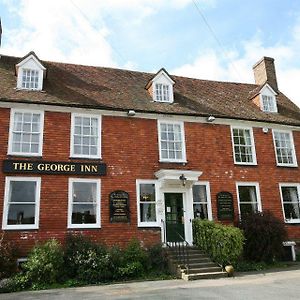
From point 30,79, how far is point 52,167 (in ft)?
14.7

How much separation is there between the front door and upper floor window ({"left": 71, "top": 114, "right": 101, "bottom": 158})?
3805 millimetres

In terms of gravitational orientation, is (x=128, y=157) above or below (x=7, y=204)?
above

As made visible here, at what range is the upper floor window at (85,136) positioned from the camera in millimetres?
15242

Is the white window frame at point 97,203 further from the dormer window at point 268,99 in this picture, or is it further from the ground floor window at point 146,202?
the dormer window at point 268,99

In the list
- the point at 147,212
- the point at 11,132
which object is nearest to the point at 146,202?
the point at 147,212

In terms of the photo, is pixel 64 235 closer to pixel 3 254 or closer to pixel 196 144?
pixel 3 254

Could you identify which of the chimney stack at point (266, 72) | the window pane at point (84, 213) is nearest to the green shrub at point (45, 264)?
the window pane at point (84, 213)

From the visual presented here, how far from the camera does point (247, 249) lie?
15.5 m

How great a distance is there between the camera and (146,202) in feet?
50.6

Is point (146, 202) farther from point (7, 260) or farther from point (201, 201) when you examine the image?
point (7, 260)

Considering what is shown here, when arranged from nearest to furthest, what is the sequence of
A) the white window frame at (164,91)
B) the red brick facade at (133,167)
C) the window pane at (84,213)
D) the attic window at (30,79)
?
1. the red brick facade at (133,167)
2. the window pane at (84,213)
3. the attic window at (30,79)
4. the white window frame at (164,91)

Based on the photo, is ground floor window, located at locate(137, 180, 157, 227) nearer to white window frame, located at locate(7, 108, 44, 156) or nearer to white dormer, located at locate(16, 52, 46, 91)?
white window frame, located at locate(7, 108, 44, 156)

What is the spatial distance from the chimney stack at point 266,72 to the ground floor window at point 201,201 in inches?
366

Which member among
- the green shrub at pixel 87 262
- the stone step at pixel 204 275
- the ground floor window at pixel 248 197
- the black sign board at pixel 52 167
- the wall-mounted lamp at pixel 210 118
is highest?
the wall-mounted lamp at pixel 210 118
